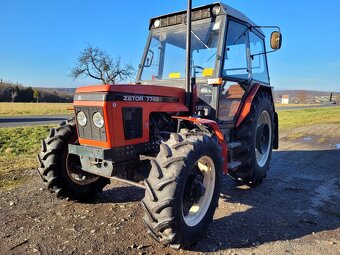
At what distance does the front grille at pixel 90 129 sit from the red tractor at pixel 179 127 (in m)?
0.01

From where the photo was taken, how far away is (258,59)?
5.81 m

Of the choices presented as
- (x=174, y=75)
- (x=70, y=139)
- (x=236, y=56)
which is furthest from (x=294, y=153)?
(x=70, y=139)

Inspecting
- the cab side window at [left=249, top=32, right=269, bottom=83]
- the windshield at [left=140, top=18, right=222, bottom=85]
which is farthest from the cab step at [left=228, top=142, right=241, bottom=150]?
the cab side window at [left=249, top=32, right=269, bottom=83]

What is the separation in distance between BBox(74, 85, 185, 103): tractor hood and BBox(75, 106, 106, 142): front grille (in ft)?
0.37

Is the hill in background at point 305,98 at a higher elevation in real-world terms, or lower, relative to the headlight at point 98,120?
lower

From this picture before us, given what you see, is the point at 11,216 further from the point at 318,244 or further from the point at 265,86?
the point at 265,86

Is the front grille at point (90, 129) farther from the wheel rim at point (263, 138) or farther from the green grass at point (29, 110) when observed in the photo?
the green grass at point (29, 110)

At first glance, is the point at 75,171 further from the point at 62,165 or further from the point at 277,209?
the point at 277,209

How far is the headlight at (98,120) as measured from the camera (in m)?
3.45

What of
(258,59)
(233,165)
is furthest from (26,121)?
(233,165)

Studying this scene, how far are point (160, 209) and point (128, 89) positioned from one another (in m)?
1.38

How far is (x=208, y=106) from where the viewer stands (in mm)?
4668

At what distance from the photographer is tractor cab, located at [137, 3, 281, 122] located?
462 centimetres

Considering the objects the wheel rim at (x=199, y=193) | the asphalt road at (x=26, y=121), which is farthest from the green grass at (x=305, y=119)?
the asphalt road at (x=26, y=121)
